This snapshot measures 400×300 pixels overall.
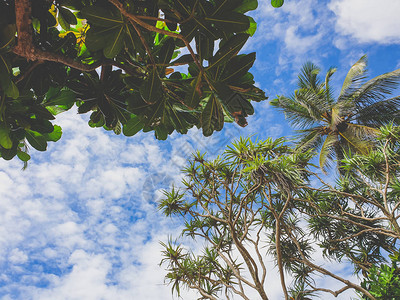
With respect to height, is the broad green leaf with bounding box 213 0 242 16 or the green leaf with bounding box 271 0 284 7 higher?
the green leaf with bounding box 271 0 284 7

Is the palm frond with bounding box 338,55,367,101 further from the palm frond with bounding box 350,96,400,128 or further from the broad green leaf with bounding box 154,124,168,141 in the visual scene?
the broad green leaf with bounding box 154,124,168,141

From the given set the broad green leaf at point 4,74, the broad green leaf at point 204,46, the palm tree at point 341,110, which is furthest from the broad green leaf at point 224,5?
the palm tree at point 341,110

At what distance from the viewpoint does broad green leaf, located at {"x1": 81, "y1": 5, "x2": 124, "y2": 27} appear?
1.07 metres

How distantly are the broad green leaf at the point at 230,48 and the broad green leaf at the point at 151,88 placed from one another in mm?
297

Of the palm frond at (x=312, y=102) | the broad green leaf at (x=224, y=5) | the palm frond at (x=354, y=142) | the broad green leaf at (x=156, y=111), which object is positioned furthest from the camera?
the palm frond at (x=312, y=102)

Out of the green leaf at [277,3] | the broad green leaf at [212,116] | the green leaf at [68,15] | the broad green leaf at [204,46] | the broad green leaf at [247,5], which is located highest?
the green leaf at [68,15]

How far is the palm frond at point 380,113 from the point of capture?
35.1 ft

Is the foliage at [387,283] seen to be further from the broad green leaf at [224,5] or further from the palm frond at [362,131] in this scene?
the palm frond at [362,131]

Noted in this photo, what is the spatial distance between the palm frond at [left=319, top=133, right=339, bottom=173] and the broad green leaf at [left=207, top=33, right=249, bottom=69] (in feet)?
36.0

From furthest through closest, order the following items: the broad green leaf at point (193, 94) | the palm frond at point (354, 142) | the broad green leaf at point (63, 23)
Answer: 1. the palm frond at point (354, 142)
2. the broad green leaf at point (63, 23)
3. the broad green leaf at point (193, 94)

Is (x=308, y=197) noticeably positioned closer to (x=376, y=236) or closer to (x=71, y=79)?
(x=376, y=236)

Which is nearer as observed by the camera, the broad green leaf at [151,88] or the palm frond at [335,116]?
the broad green leaf at [151,88]

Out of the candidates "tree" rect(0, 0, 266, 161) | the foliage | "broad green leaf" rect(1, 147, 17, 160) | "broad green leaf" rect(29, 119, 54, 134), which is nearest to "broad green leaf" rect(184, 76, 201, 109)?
"tree" rect(0, 0, 266, 161)

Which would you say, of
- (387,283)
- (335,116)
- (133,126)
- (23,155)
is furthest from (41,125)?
(335,116)
